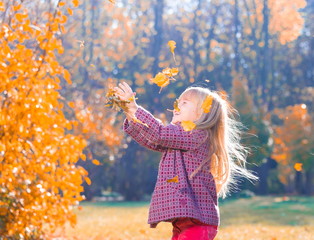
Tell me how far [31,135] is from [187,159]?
1.88 metres

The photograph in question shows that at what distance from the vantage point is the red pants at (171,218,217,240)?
2.89 metres

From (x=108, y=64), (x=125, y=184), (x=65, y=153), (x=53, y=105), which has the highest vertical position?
(x=108, y=64)

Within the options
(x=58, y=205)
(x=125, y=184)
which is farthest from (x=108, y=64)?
(x=58, y=205)

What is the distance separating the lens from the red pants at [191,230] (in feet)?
9.48

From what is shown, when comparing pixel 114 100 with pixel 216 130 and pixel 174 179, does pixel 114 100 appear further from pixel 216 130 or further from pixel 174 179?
pixel 216 130

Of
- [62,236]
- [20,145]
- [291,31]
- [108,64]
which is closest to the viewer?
[20,145]

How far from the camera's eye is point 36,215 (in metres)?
4.75

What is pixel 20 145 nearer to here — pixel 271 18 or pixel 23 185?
pixel 23 185

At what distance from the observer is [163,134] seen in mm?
2924

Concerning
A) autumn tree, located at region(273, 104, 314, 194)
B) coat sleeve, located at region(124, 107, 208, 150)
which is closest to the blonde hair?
coat sleeve, located at region(124, 107, 208, 150)

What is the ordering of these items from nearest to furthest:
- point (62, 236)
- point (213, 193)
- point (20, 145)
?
point (213, 193)
point (20, 145)
point (62, 236)

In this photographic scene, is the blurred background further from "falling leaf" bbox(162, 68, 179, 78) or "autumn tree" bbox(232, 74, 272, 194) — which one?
"falling leaf" bbox(162, 68, 179, 78)

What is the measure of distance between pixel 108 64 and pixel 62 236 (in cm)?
1535

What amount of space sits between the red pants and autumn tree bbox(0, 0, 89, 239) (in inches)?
66.8
